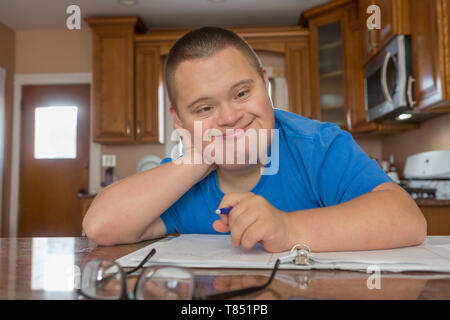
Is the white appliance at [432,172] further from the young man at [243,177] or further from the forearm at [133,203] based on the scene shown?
the forearm at [133,203]

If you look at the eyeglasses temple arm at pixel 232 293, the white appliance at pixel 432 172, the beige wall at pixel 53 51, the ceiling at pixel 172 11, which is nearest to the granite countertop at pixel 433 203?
the white appliance at pixel 432 172

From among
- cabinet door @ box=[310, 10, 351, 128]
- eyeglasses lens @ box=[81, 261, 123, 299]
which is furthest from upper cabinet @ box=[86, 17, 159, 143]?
eyeglasses lens @ box=[81, 261, 123, 299]

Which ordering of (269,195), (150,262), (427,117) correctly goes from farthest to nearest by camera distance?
(427,117) → (269,195) → (150,262)

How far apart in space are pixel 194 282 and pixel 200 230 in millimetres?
568

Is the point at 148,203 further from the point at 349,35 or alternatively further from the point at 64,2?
the point at 64,2

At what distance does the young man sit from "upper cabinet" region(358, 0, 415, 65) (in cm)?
143

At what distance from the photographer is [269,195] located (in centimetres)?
87

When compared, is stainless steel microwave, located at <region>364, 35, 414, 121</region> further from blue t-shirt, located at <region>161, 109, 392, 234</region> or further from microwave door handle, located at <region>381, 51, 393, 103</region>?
blue t-shirt, located at <region>161, 109, 392, 234</region>

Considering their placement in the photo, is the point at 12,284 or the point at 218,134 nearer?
the point at 12,284

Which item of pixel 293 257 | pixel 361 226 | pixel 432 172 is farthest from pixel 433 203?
pixel 293 257

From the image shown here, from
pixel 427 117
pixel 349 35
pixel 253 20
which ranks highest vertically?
pixel 253 20

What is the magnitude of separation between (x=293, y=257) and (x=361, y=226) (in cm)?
15

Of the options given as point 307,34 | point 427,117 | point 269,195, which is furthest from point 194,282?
point 307,34

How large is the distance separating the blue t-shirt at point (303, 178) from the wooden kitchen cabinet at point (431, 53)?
1.10 m
